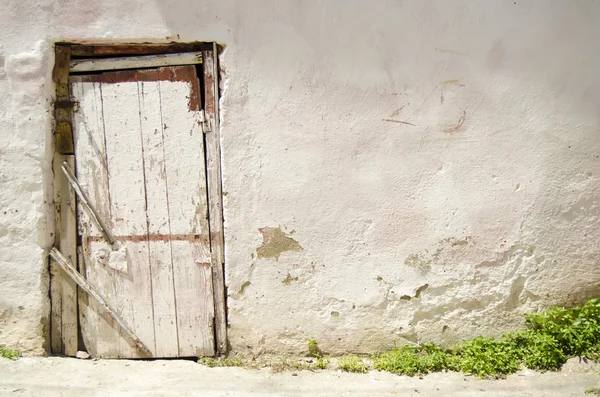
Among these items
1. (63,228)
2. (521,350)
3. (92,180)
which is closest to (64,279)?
(63,228)

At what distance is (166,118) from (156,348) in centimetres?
155

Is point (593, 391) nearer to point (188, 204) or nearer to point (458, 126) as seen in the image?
point (458, 126)

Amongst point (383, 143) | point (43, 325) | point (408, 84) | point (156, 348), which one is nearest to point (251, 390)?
point (156, 348)

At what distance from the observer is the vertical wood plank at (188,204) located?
11.1 feet

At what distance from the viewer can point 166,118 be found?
11.1ft

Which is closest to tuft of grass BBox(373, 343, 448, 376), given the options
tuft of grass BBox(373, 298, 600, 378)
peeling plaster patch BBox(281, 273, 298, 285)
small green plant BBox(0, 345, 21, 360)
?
tuft of grass BBox(373, 298, 600, 378)

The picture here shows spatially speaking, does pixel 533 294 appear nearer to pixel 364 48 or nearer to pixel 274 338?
pixel 274 338

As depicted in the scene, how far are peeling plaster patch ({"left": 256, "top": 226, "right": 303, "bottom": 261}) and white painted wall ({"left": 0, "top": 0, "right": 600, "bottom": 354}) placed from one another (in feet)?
0.09

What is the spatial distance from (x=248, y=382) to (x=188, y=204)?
47.1 inches

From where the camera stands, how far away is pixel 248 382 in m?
3.17

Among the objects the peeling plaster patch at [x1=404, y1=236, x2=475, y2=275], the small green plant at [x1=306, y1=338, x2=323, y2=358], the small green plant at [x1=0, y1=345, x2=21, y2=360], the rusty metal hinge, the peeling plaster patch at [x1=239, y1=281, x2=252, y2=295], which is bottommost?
the small green plant at [x1=306, y1=338, x2=323, y2=358]

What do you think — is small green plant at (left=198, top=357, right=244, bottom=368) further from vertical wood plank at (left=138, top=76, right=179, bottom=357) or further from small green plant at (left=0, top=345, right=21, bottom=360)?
small green plant at (left=0, top=345, right=21, bottom=360)

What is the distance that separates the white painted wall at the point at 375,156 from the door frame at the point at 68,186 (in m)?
0.08

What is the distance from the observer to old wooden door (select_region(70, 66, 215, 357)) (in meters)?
3.39
